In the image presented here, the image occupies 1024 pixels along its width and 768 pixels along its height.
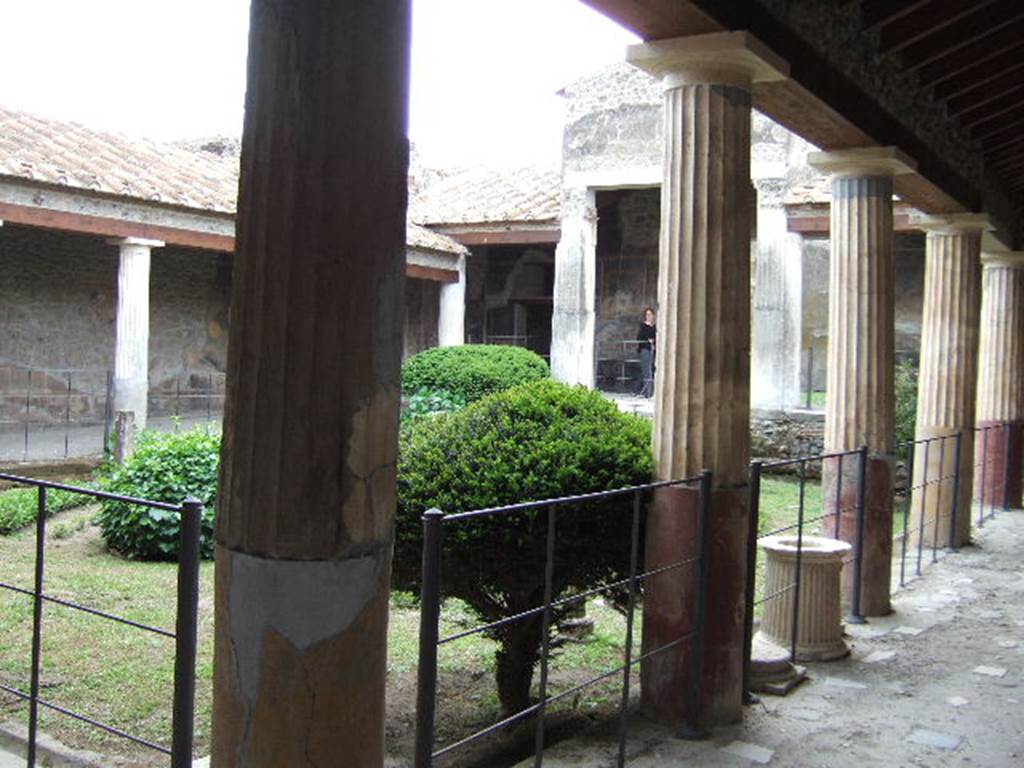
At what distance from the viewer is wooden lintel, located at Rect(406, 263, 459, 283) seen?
53.8 feet

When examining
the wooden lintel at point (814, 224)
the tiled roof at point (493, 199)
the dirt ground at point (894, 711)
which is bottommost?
the dirt ground at point (894, 711)

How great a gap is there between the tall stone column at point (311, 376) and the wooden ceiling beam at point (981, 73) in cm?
545

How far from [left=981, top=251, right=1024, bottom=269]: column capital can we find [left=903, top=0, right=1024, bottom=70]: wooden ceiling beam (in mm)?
4832

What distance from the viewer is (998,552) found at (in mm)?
8891

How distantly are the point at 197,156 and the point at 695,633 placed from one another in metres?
14.6

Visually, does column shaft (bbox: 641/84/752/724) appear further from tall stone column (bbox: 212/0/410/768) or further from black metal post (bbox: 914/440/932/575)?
black metal post (bbox: 914/440/932/575)

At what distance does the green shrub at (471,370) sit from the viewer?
14.2 meters

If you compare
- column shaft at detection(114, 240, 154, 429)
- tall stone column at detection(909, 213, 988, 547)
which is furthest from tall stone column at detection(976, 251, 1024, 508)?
column shaft at detection(114, 240, 154, 429)

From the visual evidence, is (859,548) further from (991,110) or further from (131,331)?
(131,331)

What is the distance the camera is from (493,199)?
1820cm

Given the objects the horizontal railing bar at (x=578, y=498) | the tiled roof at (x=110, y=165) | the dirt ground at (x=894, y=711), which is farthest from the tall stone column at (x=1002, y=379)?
the tiled roof at (x=110, y=165)

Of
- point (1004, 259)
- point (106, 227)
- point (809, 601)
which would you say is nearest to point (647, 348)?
point (1004, 259)

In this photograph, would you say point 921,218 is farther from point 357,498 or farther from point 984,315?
point 357,498

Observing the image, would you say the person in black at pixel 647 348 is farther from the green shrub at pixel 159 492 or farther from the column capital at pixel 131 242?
the green shrub at pixel 159 492
